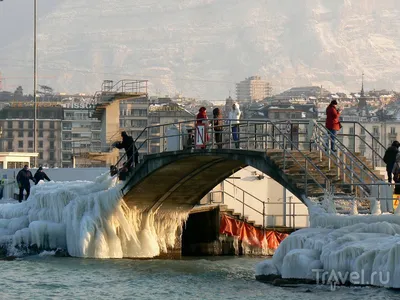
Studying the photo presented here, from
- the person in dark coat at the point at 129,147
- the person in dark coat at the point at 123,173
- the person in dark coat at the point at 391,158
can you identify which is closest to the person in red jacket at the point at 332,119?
the person in dark coat at the point at 391,158

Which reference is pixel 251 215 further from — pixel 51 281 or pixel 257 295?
pixel 257 295

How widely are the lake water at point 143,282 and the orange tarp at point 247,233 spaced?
5.67 metres

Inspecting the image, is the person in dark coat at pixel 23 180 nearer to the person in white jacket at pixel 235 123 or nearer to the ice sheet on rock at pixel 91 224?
the ice sheet on rock at pixel 91 224

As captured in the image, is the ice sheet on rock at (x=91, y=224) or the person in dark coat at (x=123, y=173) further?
the person in dark coat at (x=123, y=173)

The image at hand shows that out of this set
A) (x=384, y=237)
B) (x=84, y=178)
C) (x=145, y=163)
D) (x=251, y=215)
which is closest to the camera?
(x=384, y=237)

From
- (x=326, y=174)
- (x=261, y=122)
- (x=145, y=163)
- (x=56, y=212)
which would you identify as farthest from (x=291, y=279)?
(x=56, y=212)

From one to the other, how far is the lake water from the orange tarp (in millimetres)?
5670

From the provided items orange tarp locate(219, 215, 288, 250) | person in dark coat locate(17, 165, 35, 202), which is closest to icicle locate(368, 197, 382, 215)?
orange tarp locate(219, 215, 288, 250)

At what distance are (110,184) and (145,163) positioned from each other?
2.76 m

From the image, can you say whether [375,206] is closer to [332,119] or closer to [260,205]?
[332,119]

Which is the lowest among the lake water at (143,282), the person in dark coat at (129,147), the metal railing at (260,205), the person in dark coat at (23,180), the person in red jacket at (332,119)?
the lake water at (143,282)

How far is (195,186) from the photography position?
52.7 m

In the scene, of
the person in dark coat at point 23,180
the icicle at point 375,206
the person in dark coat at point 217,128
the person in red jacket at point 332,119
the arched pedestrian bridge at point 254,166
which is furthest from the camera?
the person in dark coat at point 23,180

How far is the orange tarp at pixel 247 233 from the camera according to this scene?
187 feet
